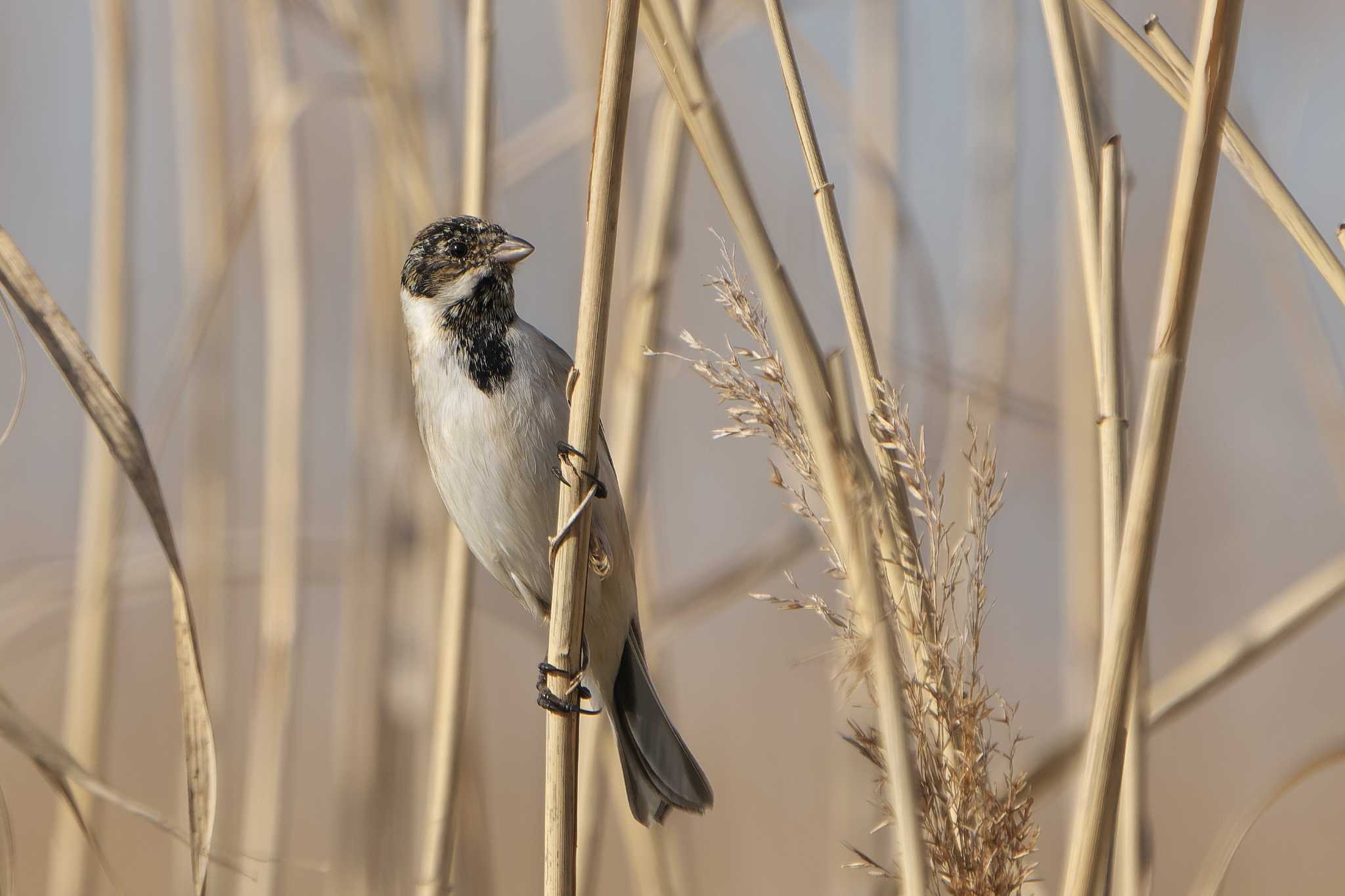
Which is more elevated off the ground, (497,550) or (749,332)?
(497,550)

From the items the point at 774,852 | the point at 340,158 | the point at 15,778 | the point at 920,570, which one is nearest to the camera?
the point at 920,570

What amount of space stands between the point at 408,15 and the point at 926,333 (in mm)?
1281

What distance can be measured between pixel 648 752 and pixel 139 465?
3.67 ft

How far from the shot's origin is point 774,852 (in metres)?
4.25

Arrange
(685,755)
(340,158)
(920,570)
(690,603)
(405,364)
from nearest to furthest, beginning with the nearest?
(920,570) < (685,755) < (690,603) < (405,364) < (340,158)

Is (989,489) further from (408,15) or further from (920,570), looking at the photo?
(408,15)

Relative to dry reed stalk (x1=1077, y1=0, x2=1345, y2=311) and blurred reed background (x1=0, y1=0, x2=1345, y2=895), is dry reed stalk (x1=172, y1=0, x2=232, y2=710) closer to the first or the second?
blurred reed background (x1=0, y1=0, x2=1345, y2=895)

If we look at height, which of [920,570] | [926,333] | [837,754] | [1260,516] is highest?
[1260,516]

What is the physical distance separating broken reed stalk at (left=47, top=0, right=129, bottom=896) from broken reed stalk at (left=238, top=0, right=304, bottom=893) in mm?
262

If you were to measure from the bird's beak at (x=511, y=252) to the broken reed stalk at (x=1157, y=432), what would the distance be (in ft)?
4.62

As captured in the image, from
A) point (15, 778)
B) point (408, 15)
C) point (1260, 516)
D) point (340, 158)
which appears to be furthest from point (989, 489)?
point (15, 778)

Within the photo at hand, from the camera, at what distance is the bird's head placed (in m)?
2.34

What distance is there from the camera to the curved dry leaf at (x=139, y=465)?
1.42m

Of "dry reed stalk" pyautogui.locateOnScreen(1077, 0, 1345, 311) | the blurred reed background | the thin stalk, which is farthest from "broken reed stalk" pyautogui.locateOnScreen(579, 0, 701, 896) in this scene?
the thin stalk
